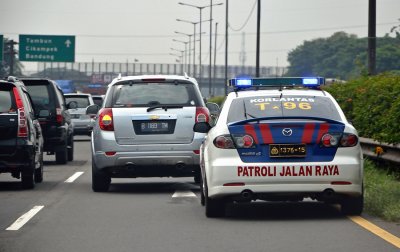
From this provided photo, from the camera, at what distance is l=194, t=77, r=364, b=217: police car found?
13.4 m

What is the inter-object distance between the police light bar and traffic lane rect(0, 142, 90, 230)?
303 cm

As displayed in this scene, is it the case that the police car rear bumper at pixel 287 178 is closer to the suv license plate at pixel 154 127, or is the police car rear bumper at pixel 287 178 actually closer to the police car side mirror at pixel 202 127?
the police car side mirror at pixel 202 127

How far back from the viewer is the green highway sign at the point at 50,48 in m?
77.8

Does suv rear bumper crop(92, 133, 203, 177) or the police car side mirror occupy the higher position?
the police car side mirror

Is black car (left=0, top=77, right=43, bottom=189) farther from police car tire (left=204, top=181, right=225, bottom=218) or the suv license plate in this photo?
police car tire (left=204, top=181, right=225, bottom=218)

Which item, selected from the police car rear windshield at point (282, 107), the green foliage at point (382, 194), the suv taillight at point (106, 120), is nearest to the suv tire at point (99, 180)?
the suv taillight at point (106, 120)

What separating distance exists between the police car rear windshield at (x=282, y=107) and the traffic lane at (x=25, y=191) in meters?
2.80

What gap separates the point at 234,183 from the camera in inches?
529

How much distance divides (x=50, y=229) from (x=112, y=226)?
0.70m

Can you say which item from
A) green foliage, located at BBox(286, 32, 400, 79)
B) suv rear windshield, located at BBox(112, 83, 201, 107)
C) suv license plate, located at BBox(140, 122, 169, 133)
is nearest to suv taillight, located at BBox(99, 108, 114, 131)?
suv rear windshield, located at BBox(112, 83, 201, 107)

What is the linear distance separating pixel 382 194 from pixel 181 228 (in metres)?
3.82

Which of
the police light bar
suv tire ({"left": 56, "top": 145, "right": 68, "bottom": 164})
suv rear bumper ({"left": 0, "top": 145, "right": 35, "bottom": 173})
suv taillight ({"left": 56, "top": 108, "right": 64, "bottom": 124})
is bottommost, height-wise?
suv tire ({"left": 56, "top": 145, "right": 68, "bottom": 164})

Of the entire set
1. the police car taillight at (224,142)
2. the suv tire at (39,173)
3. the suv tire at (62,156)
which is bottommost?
the suv tire at (62,156)

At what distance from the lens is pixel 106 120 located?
18188mm
